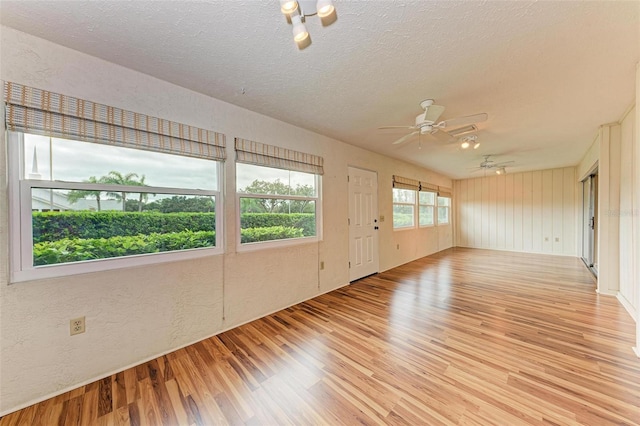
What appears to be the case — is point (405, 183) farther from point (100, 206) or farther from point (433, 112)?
point (100, 206)

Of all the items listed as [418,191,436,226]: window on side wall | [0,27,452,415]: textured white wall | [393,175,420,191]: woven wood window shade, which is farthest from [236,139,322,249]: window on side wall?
[418,191,436,226]: window on side wall

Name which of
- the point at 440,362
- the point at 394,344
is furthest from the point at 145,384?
the point at 440,362

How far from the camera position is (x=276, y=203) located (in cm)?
309

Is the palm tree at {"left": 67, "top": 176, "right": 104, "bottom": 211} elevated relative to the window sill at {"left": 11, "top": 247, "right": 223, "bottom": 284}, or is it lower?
elevated

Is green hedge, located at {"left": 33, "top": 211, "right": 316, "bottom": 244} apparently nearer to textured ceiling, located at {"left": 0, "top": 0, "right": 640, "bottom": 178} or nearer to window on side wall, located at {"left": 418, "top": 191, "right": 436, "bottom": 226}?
textured ceiling, located at {"left": 0, "top": 0, "right": 640, "bottom": 178}

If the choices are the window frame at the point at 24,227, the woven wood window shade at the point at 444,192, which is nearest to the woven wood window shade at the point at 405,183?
A: the woven wood window shade at the point at 444,192

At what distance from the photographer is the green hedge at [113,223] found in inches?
66.1

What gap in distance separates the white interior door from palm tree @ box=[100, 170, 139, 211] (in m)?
2.96

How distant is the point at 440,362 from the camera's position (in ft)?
6.37

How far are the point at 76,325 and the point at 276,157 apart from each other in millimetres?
2304

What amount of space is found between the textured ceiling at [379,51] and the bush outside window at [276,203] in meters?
0.76

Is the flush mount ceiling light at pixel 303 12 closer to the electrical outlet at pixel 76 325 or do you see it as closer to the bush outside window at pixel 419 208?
the electrical outlet at pixel 76 325

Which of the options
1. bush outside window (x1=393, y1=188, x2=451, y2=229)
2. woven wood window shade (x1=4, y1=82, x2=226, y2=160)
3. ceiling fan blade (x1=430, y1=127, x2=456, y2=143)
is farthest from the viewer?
bush outside window (x1=393, y1=188, x2=451, y2=229)

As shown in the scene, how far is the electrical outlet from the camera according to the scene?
1729 mm
